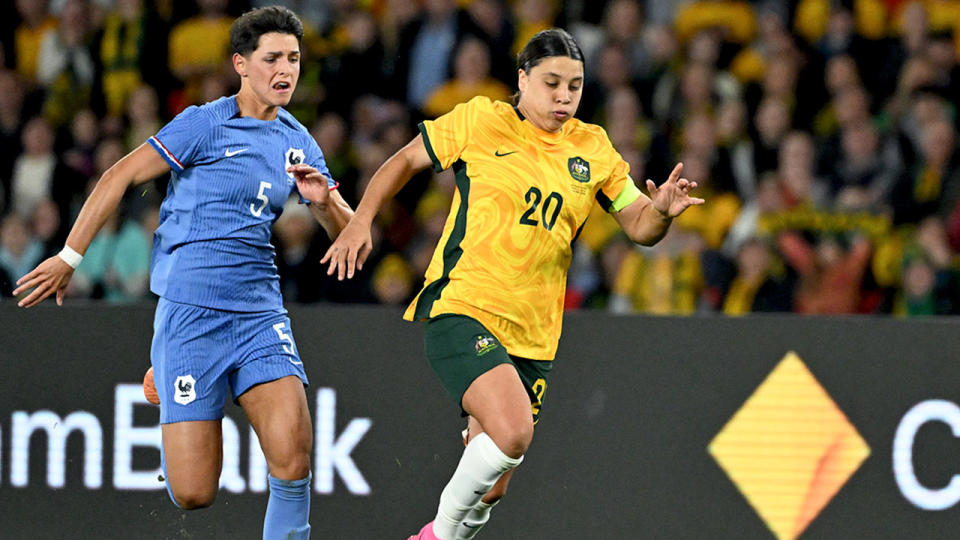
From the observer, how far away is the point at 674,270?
325 inches

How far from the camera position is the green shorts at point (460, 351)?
206 inches

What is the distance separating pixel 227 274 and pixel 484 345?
1.03 meters

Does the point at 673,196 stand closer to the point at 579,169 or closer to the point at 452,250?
the point at 579,169

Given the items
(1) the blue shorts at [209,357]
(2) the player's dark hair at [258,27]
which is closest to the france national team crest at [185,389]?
(1) the blue shorts at [209,357]

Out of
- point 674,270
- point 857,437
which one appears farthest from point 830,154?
point 857,437

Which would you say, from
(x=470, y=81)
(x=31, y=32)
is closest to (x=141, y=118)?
(x=31, y=32)

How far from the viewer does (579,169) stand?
18.1ft

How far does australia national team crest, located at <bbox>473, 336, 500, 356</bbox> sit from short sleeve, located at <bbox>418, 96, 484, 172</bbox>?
0.69m

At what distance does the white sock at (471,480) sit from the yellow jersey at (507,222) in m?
0.44

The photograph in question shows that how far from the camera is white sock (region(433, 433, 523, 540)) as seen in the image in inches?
204

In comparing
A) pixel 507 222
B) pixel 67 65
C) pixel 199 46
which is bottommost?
pixel 507 222

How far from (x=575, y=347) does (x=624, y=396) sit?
33 cm

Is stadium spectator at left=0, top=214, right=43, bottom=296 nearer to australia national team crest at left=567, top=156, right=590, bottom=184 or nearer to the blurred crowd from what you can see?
the blurred crowd

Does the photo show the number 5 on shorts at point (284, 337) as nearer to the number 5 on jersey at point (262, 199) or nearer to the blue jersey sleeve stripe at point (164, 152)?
the number 5 on jersey at point (262, 199)
